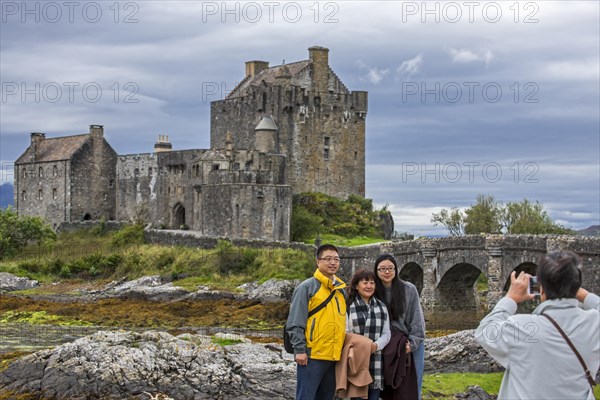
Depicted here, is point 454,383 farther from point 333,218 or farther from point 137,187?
point 137,187

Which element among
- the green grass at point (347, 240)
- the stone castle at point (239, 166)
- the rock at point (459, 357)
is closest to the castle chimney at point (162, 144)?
the stone castle at point (239, 166)

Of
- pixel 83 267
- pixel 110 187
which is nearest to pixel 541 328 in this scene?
pixel 83 267

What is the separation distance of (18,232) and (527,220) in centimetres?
3040

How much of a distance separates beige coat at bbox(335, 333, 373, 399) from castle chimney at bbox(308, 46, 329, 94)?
1928 inches

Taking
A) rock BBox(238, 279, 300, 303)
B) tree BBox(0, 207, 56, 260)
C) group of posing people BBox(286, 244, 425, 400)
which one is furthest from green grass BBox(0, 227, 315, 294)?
group of posing people BBox(286, 244, 425, 400)

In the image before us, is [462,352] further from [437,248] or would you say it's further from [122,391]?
[437,248]

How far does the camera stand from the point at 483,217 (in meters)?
59.2

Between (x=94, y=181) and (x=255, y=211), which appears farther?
(x=94, y=181)

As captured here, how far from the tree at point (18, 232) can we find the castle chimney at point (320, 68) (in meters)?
19.0

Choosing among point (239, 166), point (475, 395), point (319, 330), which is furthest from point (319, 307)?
point (239, 166)

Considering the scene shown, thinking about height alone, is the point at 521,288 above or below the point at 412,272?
above

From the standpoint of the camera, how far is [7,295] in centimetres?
4419

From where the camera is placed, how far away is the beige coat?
1078 centimetres

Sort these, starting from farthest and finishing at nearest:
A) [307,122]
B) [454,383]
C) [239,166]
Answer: [307,122], [239,166], [454,383]
